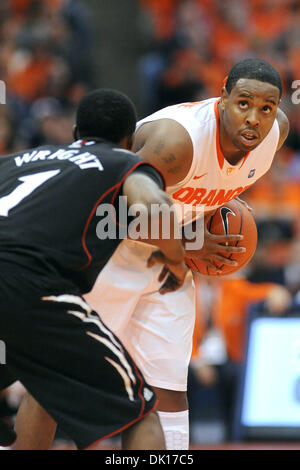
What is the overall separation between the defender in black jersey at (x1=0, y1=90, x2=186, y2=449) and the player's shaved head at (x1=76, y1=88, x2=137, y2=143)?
0.38ft

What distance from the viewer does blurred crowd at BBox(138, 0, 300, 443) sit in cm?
616

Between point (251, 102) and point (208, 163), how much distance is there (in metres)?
0.35

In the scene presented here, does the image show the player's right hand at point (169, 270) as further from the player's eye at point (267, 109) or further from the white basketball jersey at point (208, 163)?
the player's eye at point (267, 109)

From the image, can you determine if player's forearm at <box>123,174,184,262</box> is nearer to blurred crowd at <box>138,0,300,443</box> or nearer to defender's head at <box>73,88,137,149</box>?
defender's head at <box>73,88,137,149</box>

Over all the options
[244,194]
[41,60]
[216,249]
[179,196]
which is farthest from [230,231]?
[41,60]

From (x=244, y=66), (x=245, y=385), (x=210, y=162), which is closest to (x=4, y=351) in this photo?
(x=210, y=162)

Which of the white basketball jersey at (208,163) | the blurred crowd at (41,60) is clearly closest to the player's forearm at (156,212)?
the white basketball jersey at (208,163)

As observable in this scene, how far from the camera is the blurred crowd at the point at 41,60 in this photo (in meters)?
8.36

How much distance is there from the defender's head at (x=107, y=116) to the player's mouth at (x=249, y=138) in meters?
0.71

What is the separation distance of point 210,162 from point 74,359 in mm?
1301

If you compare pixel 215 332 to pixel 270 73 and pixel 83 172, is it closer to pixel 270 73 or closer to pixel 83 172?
pixel 270 73

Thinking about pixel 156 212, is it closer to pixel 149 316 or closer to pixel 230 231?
pixel 149 316

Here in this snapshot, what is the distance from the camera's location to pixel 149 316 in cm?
381
